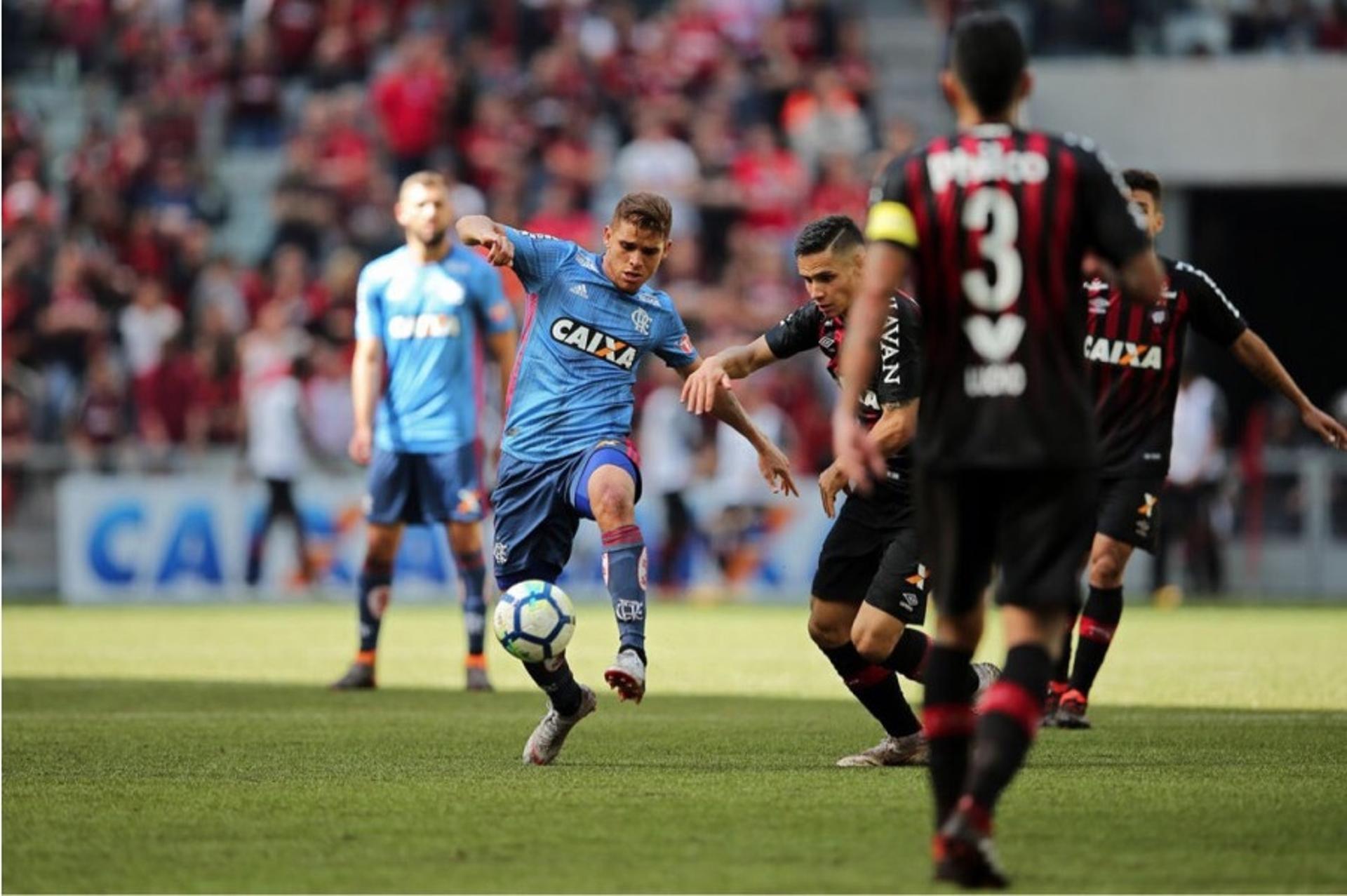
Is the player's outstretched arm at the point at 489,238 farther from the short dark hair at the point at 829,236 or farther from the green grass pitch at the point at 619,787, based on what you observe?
the green grass pitch at the point at 619,787

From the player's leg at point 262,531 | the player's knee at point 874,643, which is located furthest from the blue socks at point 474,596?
the player's leg at point 262,531

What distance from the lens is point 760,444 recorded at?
9.14 m

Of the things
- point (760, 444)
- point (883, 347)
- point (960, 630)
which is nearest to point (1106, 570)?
point (760, 444)

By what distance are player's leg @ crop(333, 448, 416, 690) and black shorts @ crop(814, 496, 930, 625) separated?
4.77 m

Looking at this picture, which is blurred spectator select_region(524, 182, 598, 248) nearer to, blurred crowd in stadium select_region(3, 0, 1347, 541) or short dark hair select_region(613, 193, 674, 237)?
blurred crowd in stadium select_region(3, 0, 1347, 541)

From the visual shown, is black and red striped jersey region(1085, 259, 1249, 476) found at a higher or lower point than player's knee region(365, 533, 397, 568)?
higher

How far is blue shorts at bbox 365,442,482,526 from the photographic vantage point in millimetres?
13430

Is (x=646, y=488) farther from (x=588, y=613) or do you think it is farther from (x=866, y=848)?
(x=866, y=848)

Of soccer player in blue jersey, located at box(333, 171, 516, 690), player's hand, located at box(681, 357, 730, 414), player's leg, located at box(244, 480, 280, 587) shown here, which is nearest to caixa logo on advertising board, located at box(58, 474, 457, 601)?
player's leg, located at box(244, 480, 280, 587)

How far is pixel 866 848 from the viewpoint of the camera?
6.64 meters

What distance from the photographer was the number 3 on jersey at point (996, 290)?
6246mm

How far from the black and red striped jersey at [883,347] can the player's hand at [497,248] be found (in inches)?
40.2

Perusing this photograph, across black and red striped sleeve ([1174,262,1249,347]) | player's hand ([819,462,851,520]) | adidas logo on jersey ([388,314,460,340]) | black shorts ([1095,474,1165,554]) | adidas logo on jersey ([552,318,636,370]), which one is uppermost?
black and red striped sleeve ([1174,262,1249,347])

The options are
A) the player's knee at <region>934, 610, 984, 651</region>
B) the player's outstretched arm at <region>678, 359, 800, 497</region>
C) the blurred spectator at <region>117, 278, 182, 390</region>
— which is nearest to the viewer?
the player's knee at <region>934, 610, 984, 651</region>
